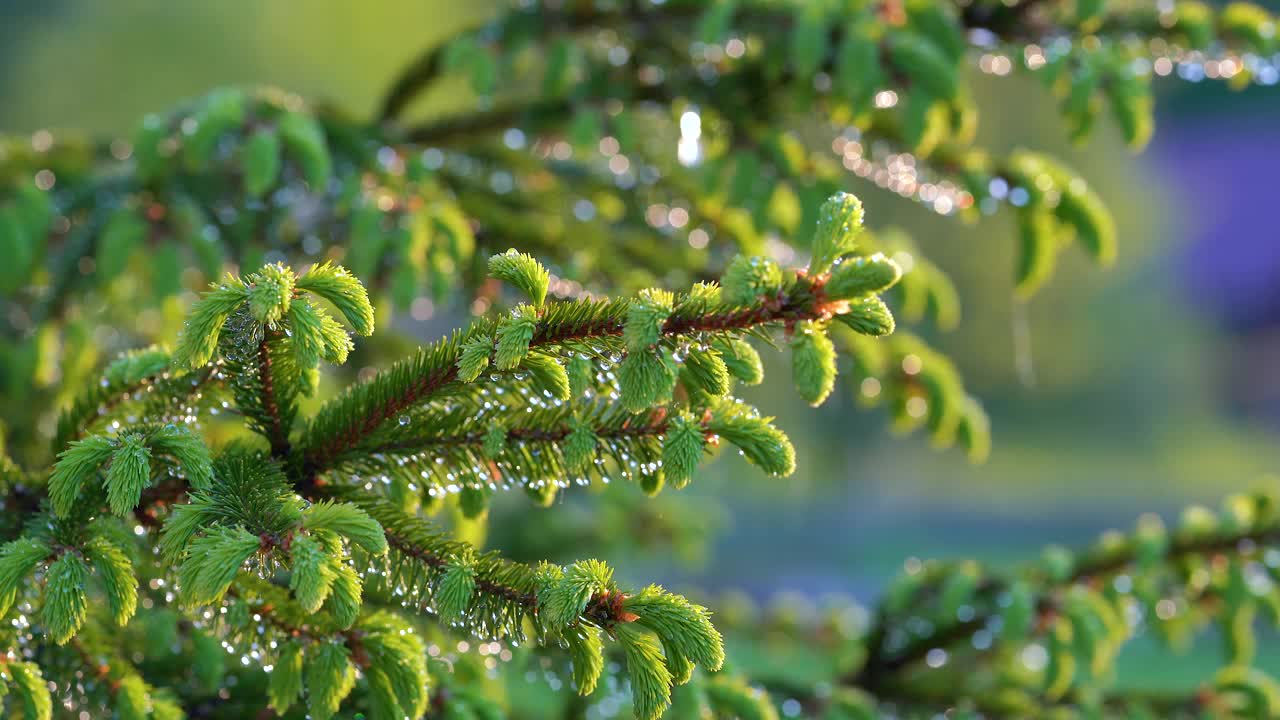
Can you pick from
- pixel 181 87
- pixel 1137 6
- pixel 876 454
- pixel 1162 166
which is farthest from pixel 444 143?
pixel 1162 166

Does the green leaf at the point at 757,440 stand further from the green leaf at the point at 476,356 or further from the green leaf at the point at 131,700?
the green leaf at the point at 131,700

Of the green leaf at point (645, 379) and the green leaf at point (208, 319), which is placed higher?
the green leaf at point (645, 379)

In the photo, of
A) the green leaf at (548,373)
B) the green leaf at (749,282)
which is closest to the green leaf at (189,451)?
the green leaf at (548,373)

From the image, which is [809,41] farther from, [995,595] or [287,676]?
[287,676]

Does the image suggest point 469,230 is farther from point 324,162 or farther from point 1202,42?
point 1202,42

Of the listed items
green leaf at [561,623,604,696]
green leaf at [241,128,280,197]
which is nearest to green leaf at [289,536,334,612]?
green leaf at [561,623,604,696]

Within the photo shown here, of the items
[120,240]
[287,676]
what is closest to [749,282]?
[287,676]

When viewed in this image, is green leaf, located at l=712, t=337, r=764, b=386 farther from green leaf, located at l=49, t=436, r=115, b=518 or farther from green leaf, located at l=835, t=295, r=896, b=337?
green leaf, located at l=49, t=436, r=115, b=518
